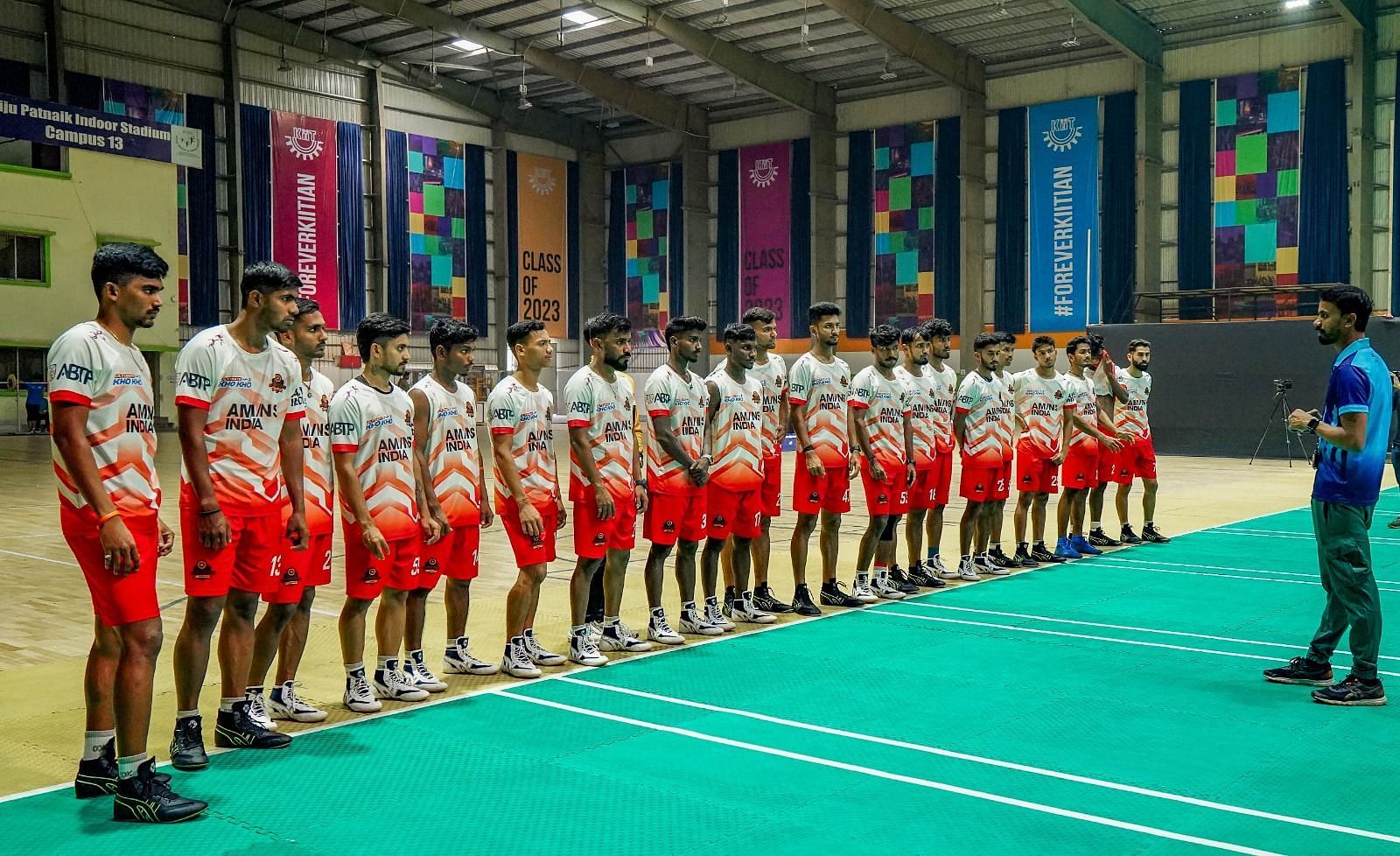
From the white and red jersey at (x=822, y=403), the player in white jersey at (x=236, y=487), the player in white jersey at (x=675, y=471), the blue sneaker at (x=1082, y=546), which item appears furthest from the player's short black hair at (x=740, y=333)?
the blue sneaker at (x=1082, y=546)

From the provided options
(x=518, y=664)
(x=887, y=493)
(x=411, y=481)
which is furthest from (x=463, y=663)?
(x=887, y=493)

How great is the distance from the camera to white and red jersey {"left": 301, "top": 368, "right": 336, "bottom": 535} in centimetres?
552

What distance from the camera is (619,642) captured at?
714cm

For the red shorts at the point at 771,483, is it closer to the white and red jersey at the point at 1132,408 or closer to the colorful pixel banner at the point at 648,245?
the white and red jersey at the point at 1132,408

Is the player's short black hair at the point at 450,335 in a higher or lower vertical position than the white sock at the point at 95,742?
higher

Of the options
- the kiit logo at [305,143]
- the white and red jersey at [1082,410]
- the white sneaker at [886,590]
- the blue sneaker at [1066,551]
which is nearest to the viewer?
the white sneaker at [886,590]

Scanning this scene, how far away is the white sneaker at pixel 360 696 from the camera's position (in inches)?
227

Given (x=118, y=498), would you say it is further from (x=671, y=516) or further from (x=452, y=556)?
(x=671, y=516)

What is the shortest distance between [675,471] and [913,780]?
10.0ft

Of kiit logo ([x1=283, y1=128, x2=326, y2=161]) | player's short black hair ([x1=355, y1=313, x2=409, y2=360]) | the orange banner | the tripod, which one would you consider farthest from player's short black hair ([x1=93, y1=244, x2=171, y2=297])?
the orange banner

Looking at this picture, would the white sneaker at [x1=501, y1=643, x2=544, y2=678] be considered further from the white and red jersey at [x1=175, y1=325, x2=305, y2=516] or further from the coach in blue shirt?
the coach in blue shirt

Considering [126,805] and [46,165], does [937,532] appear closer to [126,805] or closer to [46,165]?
[126,805]

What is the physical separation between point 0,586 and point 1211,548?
10.8 metres

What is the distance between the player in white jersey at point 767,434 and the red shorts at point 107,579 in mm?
4507
